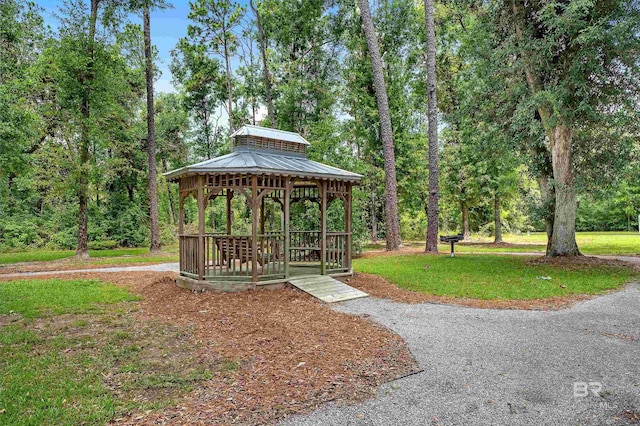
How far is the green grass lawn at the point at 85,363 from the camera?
3.47 meters

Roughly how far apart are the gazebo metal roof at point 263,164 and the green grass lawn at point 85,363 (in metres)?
3.28

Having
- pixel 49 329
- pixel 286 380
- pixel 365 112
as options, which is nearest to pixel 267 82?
pixel 365 112

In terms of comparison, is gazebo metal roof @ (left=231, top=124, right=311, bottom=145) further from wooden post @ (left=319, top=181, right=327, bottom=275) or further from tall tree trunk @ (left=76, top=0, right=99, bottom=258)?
tall tree trunk @ (left=76, top=0, right=99, bottom=258)

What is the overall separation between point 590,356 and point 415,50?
20781mm

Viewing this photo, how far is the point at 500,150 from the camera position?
15.1 metres

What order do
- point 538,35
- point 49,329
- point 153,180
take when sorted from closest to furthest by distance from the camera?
1. point 49,329
2. point 538,35
3. point 153,180

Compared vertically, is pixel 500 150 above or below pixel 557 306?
above

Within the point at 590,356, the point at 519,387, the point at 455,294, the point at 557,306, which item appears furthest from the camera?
the point at 455,294

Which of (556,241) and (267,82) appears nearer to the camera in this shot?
(556,241)

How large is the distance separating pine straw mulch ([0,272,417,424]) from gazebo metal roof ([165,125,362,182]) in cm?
275

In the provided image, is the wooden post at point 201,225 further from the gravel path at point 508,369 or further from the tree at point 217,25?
the tree at point 217,25

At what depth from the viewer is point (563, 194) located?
12.2m

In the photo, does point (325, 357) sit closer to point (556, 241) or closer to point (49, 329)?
point (49, 329)

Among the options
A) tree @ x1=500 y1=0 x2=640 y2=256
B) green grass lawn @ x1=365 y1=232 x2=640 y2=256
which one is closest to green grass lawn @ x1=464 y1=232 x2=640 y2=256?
green grass lawn @ x1=365 y1=232 x2=640 y2=256
